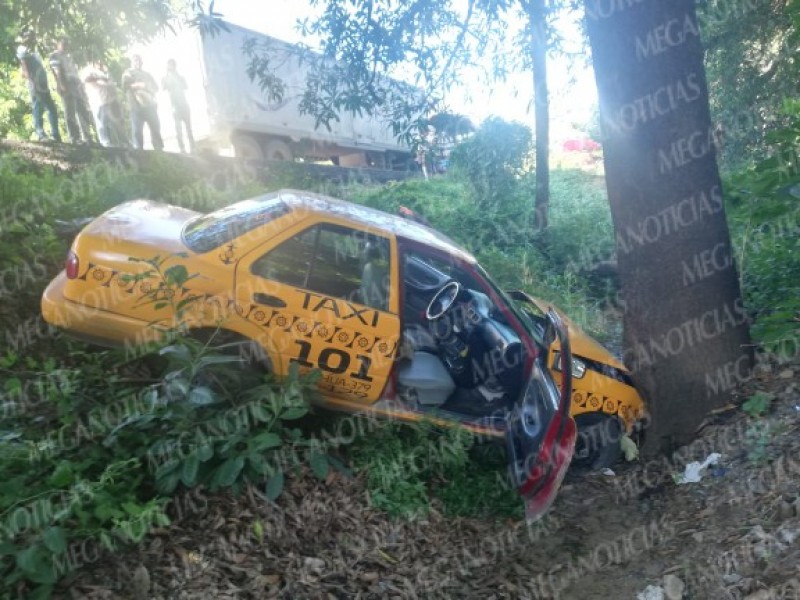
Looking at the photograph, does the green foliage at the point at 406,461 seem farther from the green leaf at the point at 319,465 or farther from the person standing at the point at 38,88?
the person standing at the point at 38,88

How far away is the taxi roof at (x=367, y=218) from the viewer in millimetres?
4312

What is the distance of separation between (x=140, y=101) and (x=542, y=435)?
9.45m

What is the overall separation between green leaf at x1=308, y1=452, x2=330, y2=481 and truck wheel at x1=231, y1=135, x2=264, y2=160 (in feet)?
34.6

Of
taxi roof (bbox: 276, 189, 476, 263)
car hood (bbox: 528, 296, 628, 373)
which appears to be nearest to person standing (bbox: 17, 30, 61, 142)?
taxi roof (bbox: 276, 189, 476, 263)

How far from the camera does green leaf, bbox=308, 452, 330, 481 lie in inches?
136

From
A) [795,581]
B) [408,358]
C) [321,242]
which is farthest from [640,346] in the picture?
[321,242]

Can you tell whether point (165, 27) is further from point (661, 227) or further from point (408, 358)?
point (661, 227)

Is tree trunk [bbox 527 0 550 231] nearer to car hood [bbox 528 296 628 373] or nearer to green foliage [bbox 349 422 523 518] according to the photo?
car hood [bbox 528 296 628 373]

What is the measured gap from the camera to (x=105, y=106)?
10.5 m

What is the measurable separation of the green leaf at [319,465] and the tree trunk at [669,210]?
2.49 metres

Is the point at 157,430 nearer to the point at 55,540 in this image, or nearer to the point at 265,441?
the point at 265,441

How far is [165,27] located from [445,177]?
802cm

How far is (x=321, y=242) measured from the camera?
4.19 metres

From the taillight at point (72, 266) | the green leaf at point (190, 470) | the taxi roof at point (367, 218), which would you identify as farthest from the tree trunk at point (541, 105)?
the green leaf at point (190, 470)
